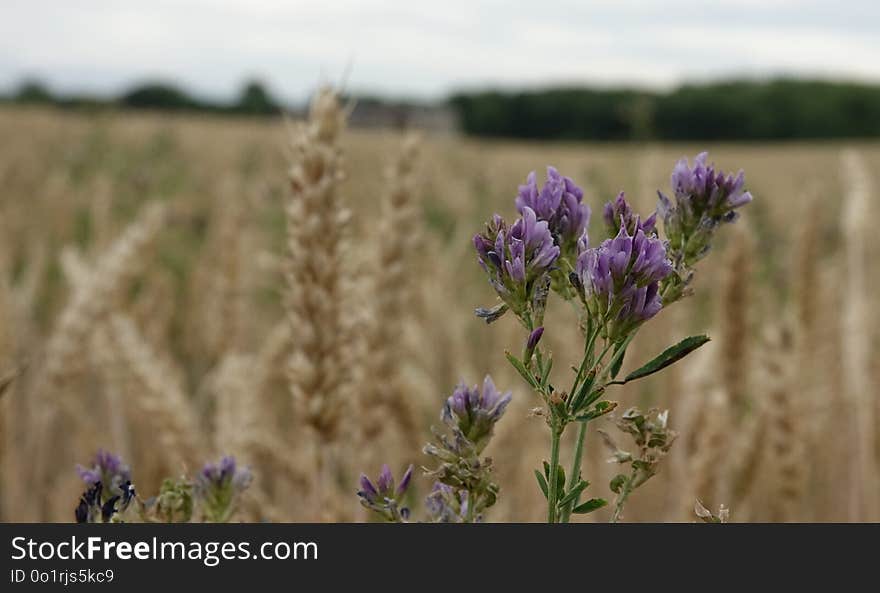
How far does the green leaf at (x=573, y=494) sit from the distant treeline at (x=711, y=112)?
41.4m

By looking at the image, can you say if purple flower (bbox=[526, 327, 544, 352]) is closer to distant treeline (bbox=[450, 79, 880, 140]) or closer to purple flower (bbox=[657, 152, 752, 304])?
purple flower (bbox=[657, 152, 752, 304])

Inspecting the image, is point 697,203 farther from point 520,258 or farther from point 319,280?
point 319,280

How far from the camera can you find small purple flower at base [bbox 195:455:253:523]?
989 mm

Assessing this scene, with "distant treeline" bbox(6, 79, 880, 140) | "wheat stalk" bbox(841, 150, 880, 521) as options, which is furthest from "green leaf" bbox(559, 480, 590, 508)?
"distant treeline" bbox(6, 79, 880, 140)

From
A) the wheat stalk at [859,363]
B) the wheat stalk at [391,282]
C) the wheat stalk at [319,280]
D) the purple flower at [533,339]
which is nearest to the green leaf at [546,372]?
the purple flower at [533,339]

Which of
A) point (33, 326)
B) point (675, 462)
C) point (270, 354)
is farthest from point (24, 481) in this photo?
point (675, 462)

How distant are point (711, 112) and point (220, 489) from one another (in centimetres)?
4587

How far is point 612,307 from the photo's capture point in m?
0.75

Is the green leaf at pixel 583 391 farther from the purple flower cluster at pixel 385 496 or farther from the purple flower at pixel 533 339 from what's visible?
the purple flower cluster at pixel 385 496

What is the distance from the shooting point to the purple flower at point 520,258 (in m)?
0.78

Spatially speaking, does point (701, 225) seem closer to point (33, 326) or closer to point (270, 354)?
point (270, 354)

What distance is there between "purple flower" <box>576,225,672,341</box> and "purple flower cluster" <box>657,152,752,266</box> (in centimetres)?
12

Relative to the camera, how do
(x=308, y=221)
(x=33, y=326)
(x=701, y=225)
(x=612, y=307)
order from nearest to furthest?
(x=612, y=307)
(x=701, y=225)
(x=308, y=221)
(x=33, y=326)
